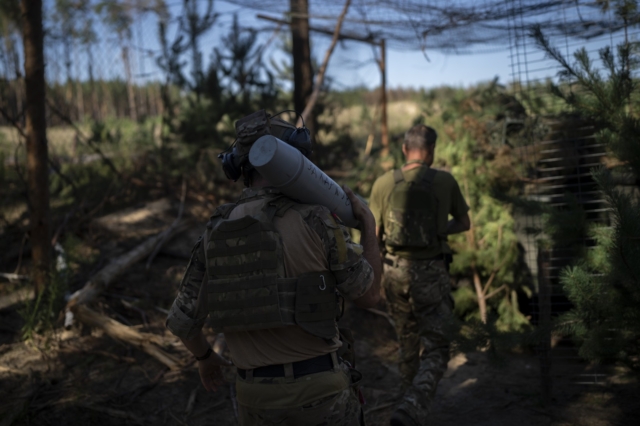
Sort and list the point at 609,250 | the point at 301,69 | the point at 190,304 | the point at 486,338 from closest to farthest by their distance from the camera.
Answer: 1. the point at 190,304
2. the point at 609,250
3. the point at 486,338
4. the point at 301,69

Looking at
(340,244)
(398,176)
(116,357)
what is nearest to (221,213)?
(340,244)

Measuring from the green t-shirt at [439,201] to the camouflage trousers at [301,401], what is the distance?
85.3 inches

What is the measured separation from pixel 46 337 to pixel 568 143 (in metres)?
5.08

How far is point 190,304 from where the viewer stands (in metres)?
2.44

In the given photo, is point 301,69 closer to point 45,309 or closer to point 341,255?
point 45,309

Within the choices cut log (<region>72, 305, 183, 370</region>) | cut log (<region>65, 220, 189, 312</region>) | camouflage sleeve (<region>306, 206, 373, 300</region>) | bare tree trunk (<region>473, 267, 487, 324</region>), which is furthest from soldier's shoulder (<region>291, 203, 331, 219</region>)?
bare tree trunk (<region>473, 267, 487, 324</region>)

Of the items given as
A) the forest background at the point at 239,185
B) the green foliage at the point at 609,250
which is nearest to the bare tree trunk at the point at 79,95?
the forest background at the point at 239,185

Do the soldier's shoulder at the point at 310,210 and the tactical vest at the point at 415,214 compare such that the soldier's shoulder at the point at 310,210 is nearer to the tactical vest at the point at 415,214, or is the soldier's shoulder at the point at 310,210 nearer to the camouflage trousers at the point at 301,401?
the camouflage trousers at the point at 301,401

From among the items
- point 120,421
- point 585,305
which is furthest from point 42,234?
point 585,305

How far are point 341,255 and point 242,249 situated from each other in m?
0.38

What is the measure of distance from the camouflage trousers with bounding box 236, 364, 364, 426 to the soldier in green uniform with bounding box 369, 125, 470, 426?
1941 millimetres

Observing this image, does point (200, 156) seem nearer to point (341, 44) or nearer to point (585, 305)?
point (341, 44)

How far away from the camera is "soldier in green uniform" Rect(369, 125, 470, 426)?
4.21 meters

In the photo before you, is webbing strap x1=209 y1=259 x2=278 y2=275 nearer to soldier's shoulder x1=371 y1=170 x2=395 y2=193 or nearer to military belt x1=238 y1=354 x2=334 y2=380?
military belt x1=238 y1=354 x2=334 y2=380
